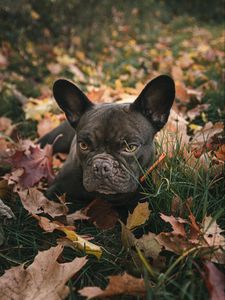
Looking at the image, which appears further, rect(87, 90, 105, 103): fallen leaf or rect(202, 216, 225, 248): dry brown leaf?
rect(87, 90, 105, 103): fallen leaf

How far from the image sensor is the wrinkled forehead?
284 cm

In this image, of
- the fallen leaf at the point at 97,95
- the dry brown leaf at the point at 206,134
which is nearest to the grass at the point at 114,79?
the dry brown leaf at the point at 206,134

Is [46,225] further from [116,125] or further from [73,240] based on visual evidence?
[116,125]

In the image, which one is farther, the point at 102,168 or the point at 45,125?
the point at 45,125

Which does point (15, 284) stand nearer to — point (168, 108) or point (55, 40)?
point (168, 108)

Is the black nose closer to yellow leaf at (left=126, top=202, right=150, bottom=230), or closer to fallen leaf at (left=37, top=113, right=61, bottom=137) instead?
yellow leaf at (left=126, top=202, right=150, bottom=230)

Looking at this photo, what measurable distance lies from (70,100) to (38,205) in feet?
2.91

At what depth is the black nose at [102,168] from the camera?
2.66 metres

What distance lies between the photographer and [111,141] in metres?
2.83

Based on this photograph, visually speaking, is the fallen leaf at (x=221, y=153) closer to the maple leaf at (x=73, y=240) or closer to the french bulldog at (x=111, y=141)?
the french bulldog at (x=111, y=141)

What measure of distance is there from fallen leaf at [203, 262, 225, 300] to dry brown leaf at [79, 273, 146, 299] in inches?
10.6

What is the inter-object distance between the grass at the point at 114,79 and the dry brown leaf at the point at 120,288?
2.6 inches

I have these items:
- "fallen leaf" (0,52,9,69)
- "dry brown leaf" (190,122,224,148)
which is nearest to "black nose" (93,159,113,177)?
"dry brown leaf" (190,122,224,148)

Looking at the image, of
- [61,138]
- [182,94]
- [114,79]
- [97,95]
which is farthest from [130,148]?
[114,79]
